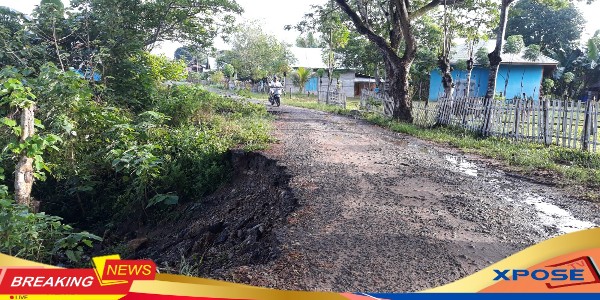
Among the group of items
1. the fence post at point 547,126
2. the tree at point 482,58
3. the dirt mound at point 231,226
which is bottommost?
the dirt mound at point 231,226

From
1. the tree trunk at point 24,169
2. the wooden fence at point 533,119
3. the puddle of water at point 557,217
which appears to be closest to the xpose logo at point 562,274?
the puddle of water at point 557,217

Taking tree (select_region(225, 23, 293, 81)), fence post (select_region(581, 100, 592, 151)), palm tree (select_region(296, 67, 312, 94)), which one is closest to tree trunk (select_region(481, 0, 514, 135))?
fence post (select_region(581, 100, 592, 151))

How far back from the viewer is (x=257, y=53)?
3172 cm

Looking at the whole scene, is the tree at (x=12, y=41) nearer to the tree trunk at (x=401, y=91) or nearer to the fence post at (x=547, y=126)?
the tree trunk at (x=401, y=91)

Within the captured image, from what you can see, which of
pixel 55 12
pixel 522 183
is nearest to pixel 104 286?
pixel 522 183

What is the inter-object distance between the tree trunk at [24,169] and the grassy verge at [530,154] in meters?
6.49

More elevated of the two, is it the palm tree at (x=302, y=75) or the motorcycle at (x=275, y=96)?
the palm tree at (x=302, y=75)

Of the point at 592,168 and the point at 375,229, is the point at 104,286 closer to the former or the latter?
the point at 375,229

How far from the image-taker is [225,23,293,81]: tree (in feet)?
104

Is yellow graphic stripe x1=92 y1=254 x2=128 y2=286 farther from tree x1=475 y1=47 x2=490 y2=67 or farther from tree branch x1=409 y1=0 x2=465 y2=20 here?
tree x1=475 y1=47 x2=490 y2=67

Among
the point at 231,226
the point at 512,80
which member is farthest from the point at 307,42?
the point at 231,226

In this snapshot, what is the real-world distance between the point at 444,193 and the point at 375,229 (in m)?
1.59

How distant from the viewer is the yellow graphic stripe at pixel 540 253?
1.39 m

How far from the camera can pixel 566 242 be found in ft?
4.68
